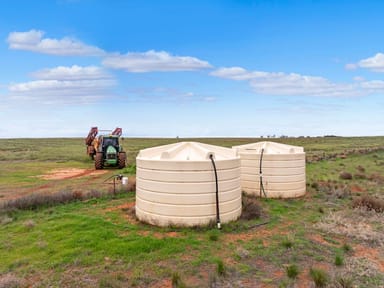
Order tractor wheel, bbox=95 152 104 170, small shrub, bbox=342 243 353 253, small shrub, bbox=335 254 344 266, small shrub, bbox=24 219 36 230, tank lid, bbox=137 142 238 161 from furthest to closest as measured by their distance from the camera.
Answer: tractor wheel, bbox=95 152 104 170 → small shrub, bbox=24 219 36 230 → tank lid, bbox=137 142 238 161 → small shrub, bbox=342 243 353 253 → small shrub, bbox=335 254 344 266

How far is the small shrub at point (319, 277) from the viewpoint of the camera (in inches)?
207

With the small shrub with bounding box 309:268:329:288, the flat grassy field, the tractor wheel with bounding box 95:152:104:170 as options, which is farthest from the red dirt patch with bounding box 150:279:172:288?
the tractor wheel with bounding box 95:152:104:170

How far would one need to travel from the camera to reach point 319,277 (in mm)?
5332

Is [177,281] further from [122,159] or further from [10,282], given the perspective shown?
[122,159]

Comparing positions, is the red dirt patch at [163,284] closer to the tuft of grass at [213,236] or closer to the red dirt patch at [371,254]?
the tuft of grass at [213,236]

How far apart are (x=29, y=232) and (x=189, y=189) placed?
4.19 m

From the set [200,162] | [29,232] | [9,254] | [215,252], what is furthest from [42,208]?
[215,252]

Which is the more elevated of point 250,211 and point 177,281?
point 250,211

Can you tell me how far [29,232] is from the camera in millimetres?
8039

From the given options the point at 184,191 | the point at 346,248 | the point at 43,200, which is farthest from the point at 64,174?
the point at 346,248

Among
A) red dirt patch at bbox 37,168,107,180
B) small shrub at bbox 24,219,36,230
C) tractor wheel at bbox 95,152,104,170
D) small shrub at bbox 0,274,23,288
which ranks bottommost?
red dirt patch at bbox 37,168,107,180

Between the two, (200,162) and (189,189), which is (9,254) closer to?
(189,189)

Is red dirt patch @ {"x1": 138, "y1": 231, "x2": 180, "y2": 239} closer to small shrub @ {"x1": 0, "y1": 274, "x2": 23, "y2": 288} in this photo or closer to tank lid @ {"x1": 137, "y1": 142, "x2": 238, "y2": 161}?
tank lid @ {"x1": 137, "y1": 142, "x2": 238, "y2": 161}

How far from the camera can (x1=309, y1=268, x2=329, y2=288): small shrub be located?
526 centimetres
